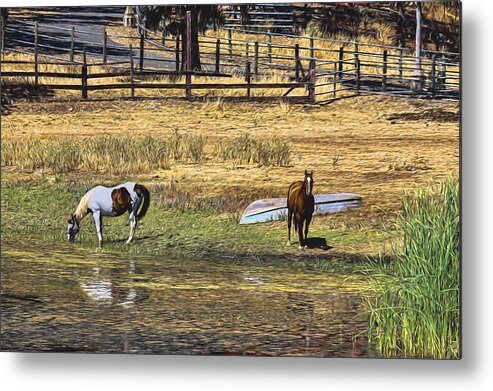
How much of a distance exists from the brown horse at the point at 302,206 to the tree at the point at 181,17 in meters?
1.05

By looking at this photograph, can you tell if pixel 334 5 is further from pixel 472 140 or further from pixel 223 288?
pixel 223 288

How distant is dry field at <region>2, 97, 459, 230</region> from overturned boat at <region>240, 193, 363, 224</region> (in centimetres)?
4

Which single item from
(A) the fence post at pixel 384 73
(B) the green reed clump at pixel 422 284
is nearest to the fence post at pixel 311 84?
(A) the fence post at pixel 384 73

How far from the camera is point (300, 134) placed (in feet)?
26.0

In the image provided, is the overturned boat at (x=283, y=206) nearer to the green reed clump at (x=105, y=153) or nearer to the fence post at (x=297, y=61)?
the green reed clump at (x=105, y=153)

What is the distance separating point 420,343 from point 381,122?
51.5 inches

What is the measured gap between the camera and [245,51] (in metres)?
8.00

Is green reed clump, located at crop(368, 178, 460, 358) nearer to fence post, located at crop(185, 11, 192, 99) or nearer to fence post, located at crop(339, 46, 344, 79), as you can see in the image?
fence post, located at crop(339, 46, 344, 79)

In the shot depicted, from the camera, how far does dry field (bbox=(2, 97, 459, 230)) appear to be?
777 cm

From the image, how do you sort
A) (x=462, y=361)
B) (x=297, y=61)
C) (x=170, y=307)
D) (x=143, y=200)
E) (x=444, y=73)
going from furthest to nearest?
(x=143, y=200) → (x=297, y=61) → (x=170, y=307) → (x=444, y=73) → (x=462, y=361)

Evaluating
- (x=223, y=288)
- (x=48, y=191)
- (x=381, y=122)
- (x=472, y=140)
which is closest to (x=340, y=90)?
(x=381, y=122)

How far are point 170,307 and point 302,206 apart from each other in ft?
3.19

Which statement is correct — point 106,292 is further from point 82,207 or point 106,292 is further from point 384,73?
point 384,73

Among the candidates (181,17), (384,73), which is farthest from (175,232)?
(384,73)
